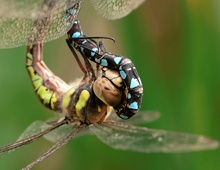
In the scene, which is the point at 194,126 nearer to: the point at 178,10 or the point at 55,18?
the point at 178,10

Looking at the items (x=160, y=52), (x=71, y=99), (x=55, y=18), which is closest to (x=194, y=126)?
(x=160, y=52)

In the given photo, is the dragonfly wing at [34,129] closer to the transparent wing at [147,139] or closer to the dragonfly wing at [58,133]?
the dragonfly wing at [58,133]

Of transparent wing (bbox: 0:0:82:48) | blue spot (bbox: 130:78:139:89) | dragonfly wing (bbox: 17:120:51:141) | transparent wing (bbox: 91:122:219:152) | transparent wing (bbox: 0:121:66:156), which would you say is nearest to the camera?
transparent wing (bbox: 0:0:82:48)

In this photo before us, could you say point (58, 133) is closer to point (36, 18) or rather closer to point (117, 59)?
point (117, 59)

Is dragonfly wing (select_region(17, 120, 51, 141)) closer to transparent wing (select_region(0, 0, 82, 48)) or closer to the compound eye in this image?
the compound eye

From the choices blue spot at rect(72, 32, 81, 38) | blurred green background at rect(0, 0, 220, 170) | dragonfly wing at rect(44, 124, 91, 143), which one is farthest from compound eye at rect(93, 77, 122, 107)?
blurred green background at rect(0, 0, 220, 170)

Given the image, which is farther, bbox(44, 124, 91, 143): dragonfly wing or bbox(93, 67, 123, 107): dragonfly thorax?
bbox(44, 124, 91, 143): dragonfly wing

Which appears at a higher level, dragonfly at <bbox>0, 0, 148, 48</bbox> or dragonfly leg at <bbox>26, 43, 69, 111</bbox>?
dragonfly at <bbox>0, 0, 148, 48</bbox>

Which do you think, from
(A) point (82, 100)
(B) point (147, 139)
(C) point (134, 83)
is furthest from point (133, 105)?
(B) point (147, 139)
